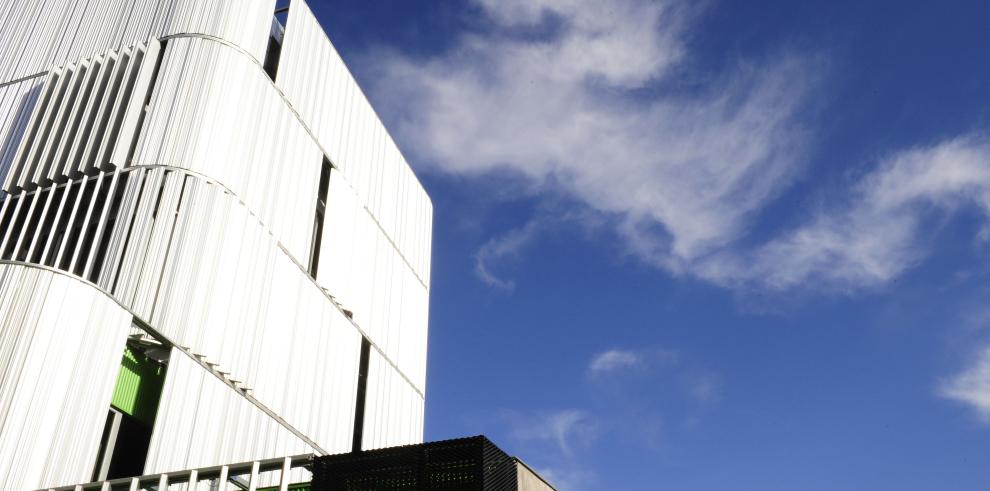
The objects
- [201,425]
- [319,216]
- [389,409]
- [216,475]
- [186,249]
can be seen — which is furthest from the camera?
[389,409]

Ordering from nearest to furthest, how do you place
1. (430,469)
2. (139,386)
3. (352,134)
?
(430,469) < (139,386) < (352,134)

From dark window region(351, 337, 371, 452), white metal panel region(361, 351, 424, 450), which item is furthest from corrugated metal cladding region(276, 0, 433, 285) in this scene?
white metal panel region(361, 351, 424, 450)

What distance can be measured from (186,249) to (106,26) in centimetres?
1071

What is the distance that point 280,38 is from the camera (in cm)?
2962

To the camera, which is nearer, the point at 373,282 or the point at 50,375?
the point at 50,375

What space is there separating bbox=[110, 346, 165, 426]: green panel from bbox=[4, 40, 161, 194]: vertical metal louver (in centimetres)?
636

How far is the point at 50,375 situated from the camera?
15.8 metres

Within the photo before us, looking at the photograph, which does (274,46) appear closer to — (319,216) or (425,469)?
(319,216)

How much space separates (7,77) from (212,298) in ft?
44.2

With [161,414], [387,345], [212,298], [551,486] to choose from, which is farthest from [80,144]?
[551,486]

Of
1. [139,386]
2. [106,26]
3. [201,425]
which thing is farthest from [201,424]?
[106,26]

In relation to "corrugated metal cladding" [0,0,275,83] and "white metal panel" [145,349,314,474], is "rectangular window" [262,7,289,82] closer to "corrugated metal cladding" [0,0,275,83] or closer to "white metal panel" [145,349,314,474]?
"corrugated metal cladding" [0,0,275,83]

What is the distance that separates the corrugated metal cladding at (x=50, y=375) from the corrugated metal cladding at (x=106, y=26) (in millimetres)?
11923

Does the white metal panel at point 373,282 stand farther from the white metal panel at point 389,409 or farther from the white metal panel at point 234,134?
the white metal panel at point 234,134
